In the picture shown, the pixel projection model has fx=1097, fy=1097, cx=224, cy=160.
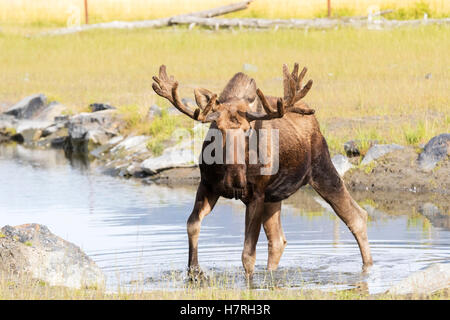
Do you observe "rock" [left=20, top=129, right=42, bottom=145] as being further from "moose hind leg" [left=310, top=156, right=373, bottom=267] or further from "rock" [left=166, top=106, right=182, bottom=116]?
"moose hind leg" [left=310, top=156, right=373, bottom=267]

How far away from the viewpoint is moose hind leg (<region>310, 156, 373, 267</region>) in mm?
11625

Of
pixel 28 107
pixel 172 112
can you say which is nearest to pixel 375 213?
pixel 172 112

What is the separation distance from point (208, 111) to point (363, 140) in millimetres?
8162

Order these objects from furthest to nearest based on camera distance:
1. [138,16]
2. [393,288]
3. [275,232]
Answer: [138,16] < [275,232] < [393,288]

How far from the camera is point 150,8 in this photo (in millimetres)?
50031

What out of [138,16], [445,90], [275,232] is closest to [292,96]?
[275,232]

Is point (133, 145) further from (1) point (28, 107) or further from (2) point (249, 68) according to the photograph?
(2) point (249, 68)

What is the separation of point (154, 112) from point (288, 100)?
11326 mm

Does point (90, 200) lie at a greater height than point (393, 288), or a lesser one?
lesser

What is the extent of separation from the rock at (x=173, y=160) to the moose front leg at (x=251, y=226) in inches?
Result: 305

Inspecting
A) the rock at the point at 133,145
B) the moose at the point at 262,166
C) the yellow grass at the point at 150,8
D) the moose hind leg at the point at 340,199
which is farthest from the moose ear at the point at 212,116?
the yellow grass at the point at 150,8

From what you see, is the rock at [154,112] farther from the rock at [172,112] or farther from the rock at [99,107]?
the rock at [99,107]
